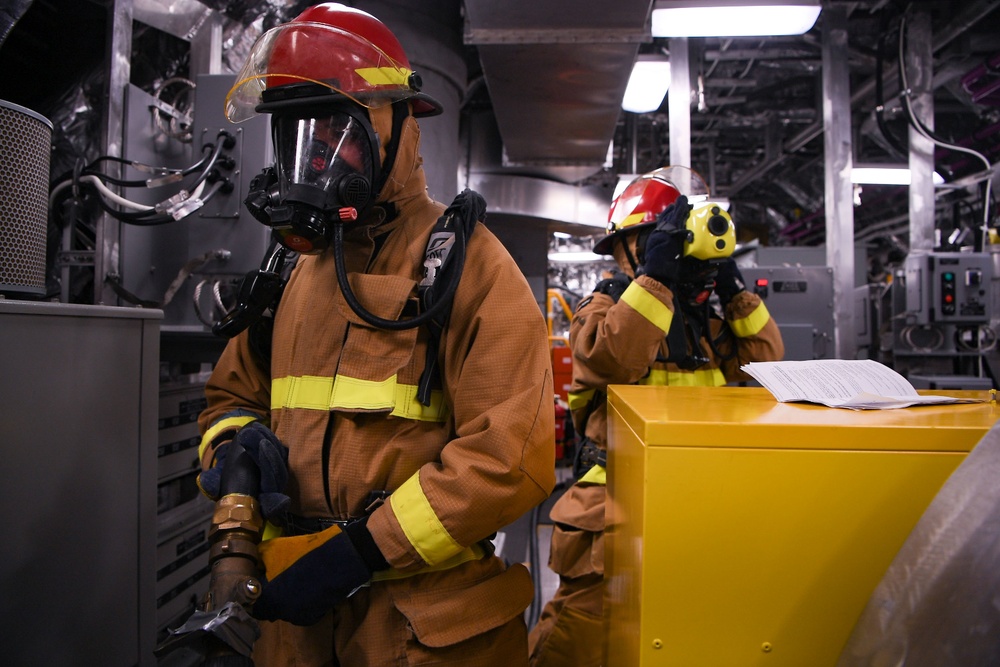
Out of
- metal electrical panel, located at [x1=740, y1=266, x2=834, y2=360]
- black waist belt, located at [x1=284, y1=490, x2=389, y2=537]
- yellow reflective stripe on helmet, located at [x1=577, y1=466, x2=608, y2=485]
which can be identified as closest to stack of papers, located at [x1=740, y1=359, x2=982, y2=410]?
black waist belt, located at [x1=284, y1=490, x2=389, y2=537]

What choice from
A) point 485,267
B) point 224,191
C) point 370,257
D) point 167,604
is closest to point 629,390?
point 485,267

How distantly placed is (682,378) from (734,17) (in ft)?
7.31

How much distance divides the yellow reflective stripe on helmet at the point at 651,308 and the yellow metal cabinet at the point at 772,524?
1.15 metres

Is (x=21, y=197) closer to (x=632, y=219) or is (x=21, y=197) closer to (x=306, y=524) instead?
(x=306, y=524)

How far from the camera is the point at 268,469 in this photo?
1.15 meters

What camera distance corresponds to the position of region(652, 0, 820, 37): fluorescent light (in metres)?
3.07

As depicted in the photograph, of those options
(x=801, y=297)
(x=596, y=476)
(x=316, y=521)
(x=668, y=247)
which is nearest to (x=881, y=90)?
(x=801, y=297)

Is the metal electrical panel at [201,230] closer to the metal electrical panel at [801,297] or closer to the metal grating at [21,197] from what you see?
the metal grating at [21,197]

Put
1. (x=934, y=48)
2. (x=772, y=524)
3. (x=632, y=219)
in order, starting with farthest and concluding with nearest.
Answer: (x=934, y=48)
(x=632, y=219)
(x=772, y=524)

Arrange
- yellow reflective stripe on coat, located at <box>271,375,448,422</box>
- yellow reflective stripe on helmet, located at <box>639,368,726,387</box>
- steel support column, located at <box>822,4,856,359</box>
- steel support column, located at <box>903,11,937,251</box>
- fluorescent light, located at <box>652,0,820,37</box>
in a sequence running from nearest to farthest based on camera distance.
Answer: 1. yellow reflective stripe on coat, located at <box>271,375,448,422</box>
2. yellow reflective stripe on helmet, located at <box>639,368,726,387</box>
3. fluorescent light, located at <box>652,0,820,37</box>
4. steel support column, located at <box>822,4,856,359</box>
5. steel support column, located at <box>903,11,937,251</box>

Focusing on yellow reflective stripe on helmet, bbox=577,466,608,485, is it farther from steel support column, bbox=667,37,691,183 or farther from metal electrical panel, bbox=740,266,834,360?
steel support column, bbox=667,37,691,183

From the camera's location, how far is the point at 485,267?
122 cm

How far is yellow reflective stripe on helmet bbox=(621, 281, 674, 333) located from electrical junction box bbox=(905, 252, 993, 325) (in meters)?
3.22

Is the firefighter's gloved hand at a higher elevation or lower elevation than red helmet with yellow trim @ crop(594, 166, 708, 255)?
lower
